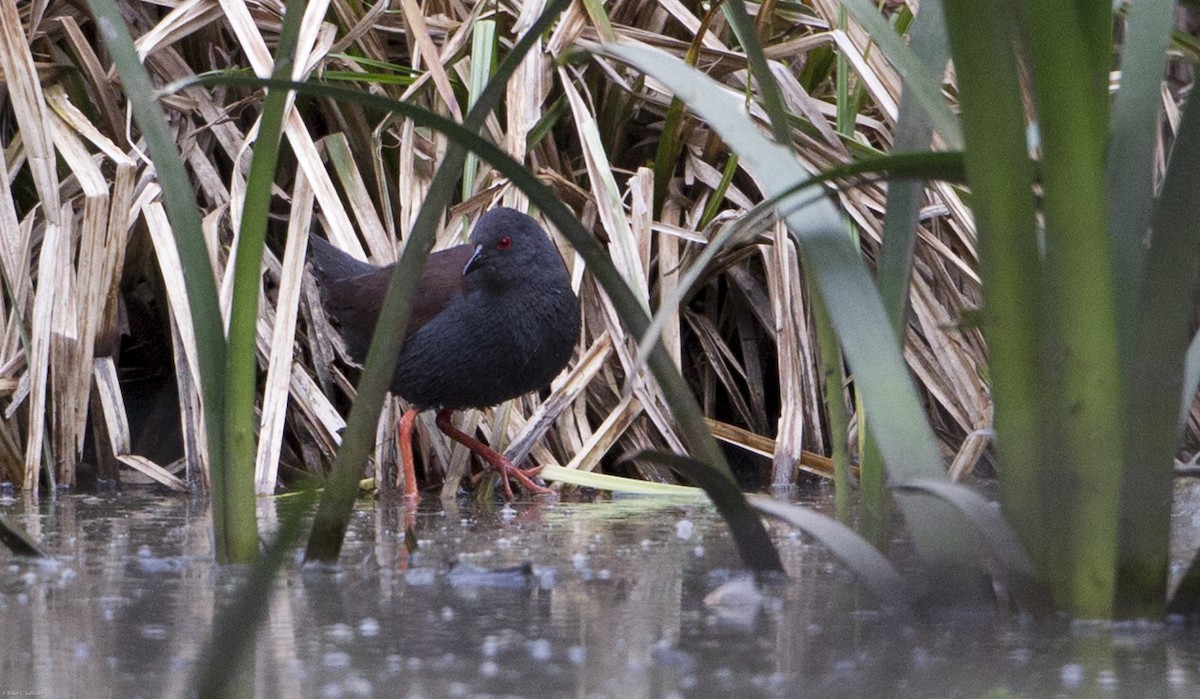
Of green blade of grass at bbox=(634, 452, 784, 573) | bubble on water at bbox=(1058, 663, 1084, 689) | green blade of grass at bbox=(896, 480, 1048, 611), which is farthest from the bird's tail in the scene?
bubble on water at bbox=(1058, 663, 1084, 689)

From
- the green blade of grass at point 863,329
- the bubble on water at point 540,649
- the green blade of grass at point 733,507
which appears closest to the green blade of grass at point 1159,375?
the green blade of grass at point 863,329

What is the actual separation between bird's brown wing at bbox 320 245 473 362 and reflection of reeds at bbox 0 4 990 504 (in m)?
0.09

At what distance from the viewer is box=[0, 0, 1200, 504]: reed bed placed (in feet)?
11.4

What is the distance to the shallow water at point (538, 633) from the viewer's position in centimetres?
115

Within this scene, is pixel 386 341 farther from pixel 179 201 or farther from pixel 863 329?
pixel 863 329

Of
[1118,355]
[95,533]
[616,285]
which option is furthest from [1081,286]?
[95,533]

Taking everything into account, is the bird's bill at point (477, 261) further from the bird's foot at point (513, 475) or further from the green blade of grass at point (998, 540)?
the green blade of grass at point (998, 540)

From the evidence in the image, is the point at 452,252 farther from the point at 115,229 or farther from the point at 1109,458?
the point at 1109,458

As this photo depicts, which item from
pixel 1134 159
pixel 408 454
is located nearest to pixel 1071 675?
pixel 1134 159

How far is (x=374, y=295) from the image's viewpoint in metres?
3.87

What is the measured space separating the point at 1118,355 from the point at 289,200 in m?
2.91

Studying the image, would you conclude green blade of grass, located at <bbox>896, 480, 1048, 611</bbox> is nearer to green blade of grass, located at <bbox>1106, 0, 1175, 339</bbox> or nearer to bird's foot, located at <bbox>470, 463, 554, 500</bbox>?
green blade of grass, located at <bbox>1106, 0, 1175, 339</bbox>

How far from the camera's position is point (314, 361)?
3770 mm

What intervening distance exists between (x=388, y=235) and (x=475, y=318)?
0.35 meters
